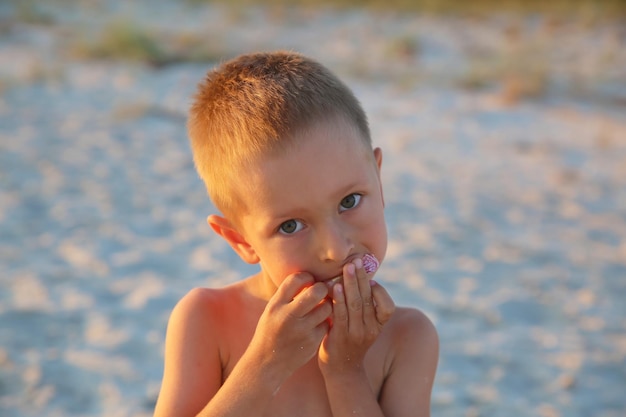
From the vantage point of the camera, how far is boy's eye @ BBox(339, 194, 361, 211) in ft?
5.58

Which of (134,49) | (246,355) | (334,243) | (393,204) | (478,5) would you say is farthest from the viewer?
(478,5)

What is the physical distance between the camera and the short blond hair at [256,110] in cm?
171

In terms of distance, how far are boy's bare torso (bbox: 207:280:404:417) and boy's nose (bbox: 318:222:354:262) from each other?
37 cm

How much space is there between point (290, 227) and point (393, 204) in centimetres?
347

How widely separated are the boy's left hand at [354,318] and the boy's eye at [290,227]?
133mm

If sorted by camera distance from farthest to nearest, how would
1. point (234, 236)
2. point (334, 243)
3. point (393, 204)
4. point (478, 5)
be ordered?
point (478, 5) → point (393, 204) → point (234, 236) → point (334, 243)

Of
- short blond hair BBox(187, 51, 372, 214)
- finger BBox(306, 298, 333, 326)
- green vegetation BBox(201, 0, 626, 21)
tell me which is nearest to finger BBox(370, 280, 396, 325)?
finger BBox(306, 298, 333, 326)

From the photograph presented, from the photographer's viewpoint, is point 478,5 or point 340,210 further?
point 478,5

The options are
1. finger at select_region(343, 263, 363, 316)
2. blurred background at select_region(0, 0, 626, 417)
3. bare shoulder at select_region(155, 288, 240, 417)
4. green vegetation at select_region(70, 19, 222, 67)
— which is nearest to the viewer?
finger at select_region(343, 263, 363, 316)

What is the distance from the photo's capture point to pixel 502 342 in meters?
3.53

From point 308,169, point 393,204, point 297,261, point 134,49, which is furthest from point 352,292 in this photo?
point 134,49

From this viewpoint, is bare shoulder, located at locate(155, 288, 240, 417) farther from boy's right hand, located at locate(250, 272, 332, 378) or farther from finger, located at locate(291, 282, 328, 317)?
finger, located at locate(291, 282, 328, 317)

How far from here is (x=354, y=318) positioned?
5.59 feet

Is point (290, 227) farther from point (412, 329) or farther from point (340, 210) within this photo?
point (412, 329)
